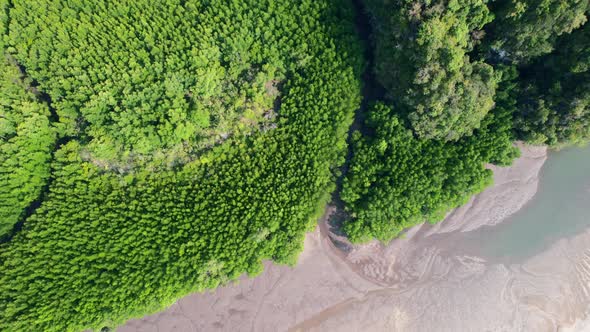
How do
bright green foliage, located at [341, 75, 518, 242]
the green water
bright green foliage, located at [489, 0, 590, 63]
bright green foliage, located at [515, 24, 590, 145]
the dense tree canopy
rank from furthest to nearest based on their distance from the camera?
the green water
bright green foliage, located at [341, 75, 518, 242]
the dense tree canopy
bright green foliage, located at [515, 24, 590, 145]
bright green foliage, located at [489, 0, 590, 63]

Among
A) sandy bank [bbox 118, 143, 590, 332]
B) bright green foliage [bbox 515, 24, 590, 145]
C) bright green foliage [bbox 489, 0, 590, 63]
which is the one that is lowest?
sandy bank [bbox 118, 143, 590, 332]

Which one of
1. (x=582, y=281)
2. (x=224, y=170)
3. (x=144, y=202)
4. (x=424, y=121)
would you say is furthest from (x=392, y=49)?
(x=582, y=281)

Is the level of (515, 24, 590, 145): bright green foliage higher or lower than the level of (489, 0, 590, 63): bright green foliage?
lower

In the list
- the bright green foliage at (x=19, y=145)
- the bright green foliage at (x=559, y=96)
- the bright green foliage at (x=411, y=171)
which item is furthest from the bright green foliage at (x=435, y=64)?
the bright green foliage at (x=19, y=145)

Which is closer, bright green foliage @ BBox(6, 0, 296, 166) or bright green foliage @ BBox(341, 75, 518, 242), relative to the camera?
bright green foliage @ BBox(341, 75, 518, 242)

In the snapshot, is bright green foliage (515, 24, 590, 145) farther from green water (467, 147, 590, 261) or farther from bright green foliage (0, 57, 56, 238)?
bright green foliage (0, 57, 56, 238)

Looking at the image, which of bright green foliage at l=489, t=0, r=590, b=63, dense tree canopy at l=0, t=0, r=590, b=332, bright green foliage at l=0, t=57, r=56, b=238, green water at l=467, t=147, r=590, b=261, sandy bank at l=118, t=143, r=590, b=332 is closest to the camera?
bright green foliage at l=489, t=0, r=590, b=63

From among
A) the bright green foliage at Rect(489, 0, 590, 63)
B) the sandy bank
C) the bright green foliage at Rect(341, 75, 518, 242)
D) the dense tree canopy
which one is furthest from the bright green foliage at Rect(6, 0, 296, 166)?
the bright green foliage at Rect(489, 0, 590, 63)
